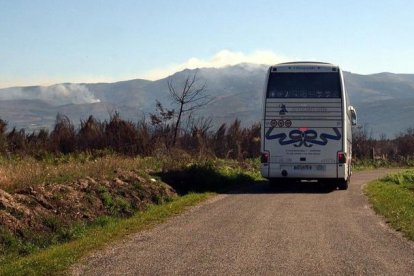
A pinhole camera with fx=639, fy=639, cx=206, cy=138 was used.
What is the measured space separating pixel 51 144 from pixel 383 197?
1602 cm

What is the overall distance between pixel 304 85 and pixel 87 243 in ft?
42.4

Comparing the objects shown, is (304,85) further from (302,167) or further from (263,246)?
(263,246)

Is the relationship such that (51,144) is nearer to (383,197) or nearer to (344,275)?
(383,197)

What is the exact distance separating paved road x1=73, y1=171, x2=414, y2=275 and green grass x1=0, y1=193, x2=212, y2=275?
0.28 meters

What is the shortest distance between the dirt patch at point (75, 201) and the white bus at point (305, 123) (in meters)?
4.59

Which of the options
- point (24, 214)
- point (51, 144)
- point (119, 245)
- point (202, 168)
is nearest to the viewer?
point (119, 245)

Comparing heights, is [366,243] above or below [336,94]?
below

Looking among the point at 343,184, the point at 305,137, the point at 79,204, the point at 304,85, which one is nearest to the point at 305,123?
the point at 305,137

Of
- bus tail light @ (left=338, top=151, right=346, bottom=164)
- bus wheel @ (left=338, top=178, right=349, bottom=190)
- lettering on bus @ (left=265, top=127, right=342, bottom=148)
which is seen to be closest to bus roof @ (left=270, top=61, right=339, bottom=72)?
lettering on bus @ (left=265, top=127, right=342, bottom=148)

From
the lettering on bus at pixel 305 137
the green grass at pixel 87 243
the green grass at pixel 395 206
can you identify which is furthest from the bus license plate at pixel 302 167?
the green grass at pixel 87 243

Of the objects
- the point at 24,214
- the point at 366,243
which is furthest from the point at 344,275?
the point at 24,214

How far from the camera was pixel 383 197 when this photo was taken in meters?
18.9

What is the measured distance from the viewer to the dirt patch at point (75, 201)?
12.1m

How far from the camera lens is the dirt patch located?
12103mm
